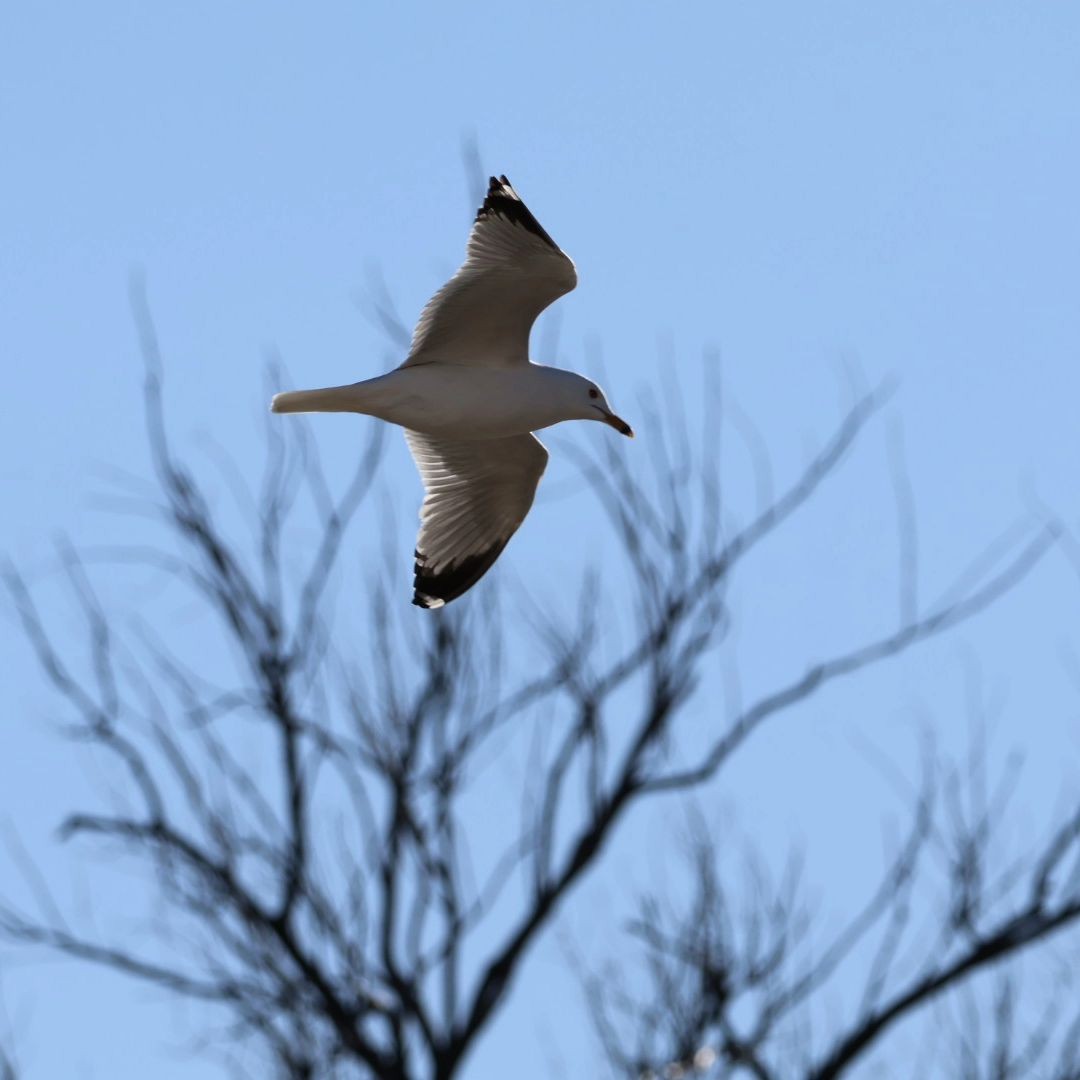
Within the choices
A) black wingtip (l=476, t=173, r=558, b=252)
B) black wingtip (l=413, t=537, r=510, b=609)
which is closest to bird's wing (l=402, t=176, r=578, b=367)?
black wingtip (l=476, t=173, r=558, b=252)

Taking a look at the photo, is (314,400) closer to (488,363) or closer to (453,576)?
(488,363)

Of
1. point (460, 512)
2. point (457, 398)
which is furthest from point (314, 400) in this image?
point (460, 512)

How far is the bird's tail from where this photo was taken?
8.34m

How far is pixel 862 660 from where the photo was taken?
10211 millimetres

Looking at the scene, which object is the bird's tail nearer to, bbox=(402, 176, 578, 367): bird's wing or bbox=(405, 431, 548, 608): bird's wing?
bbox=(402, 176, 578, 367): bird's wing

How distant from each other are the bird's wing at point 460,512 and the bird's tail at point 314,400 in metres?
0.97

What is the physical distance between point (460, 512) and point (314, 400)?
1.20m

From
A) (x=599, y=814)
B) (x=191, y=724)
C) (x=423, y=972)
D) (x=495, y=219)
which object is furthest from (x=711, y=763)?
(x=495, y=219)

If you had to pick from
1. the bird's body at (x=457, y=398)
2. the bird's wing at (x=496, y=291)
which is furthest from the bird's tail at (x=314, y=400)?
the bird's wing at (x=496, y=291)

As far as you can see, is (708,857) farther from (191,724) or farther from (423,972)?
(191,724)

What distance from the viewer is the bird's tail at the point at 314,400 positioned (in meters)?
8.34

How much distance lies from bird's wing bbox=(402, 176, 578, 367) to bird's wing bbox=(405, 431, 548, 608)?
748mm

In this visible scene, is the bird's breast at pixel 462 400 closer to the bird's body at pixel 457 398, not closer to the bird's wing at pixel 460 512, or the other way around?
the bird's body at pixel 457 398

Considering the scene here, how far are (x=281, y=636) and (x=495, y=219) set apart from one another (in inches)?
87.8
